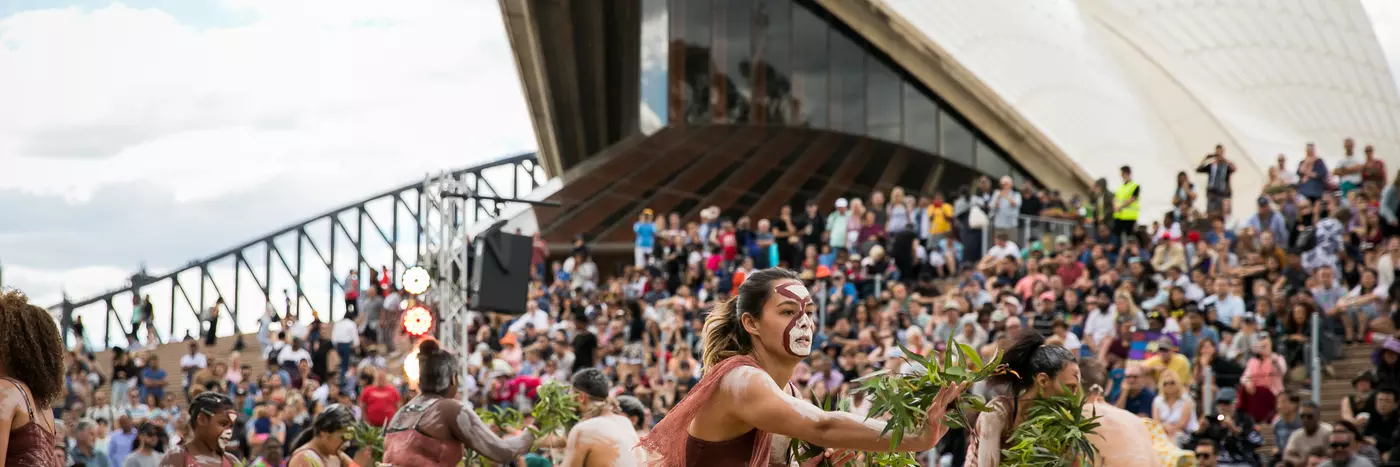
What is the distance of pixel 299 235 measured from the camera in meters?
42.3

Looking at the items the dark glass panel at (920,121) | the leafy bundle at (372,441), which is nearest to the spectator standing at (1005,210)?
the leafy bundle at (372,441)

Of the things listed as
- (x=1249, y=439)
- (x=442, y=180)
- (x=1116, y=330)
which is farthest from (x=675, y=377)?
(x=1249, y=439)

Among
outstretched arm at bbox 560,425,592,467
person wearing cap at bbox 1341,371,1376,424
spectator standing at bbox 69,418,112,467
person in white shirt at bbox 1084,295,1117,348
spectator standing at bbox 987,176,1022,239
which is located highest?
spectator standing at bbox 987,176,1022,239

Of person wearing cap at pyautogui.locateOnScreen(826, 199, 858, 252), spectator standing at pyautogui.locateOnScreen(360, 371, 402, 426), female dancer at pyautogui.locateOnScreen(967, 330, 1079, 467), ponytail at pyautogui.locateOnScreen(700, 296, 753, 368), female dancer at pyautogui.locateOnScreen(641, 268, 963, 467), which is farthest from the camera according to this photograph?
person wearing cap at pyautogui.locateOnScreen(826, 199, 858, 252)

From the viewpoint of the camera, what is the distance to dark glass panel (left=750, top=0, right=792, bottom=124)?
1438 inches

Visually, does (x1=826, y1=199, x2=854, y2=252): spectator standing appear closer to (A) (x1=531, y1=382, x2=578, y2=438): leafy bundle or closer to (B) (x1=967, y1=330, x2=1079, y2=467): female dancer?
(A) (x1=531, y1=382, x2=578, y2=438): leafy bundle

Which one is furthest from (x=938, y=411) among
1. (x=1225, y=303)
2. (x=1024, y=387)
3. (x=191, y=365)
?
(x=191, y=365)

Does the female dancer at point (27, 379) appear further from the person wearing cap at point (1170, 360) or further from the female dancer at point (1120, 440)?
the person wearing cap at point (1170, 360)

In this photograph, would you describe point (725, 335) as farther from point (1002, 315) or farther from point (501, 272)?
point (501, 272)

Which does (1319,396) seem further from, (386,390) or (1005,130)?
(1005,130)

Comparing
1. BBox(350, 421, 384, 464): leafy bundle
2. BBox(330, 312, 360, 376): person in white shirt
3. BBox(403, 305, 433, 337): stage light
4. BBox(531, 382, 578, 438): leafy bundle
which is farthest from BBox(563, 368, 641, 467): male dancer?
BBox(330, 312, 360, 376): person in white shirt

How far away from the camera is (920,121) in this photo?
35.5 m

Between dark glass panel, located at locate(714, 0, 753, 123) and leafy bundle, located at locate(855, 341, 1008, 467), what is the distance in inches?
1292

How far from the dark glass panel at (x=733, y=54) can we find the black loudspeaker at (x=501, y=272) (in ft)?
74.5
